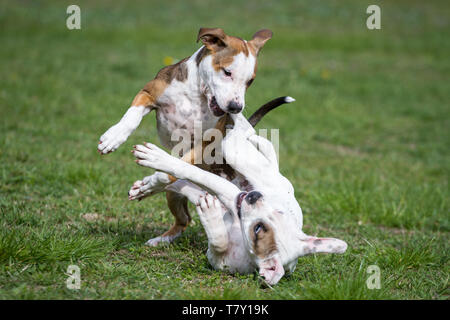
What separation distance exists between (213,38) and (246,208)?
1.27m

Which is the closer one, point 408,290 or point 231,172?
point 408,290

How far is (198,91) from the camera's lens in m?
4.04

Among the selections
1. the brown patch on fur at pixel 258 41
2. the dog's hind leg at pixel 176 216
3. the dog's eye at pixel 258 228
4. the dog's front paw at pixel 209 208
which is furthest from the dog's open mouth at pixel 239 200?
the brown patch on fur at pixel 258 41

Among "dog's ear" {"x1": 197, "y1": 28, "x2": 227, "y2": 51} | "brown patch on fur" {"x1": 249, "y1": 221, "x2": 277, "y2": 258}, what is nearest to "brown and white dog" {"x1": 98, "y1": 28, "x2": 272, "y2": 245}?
"dog's ear" {"x1": 197, "y1": 28, "x2": 227, "y2": 51}

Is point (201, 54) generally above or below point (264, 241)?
above

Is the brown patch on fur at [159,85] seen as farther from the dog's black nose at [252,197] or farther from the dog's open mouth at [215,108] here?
the dog's black nose at [252,197]

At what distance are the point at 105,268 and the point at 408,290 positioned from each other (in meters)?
2.10

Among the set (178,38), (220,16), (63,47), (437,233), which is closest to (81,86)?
(63,47)

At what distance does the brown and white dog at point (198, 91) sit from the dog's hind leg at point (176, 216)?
15cm

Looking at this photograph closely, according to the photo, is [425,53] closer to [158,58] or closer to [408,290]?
[158,58]

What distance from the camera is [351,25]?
17922 mm
